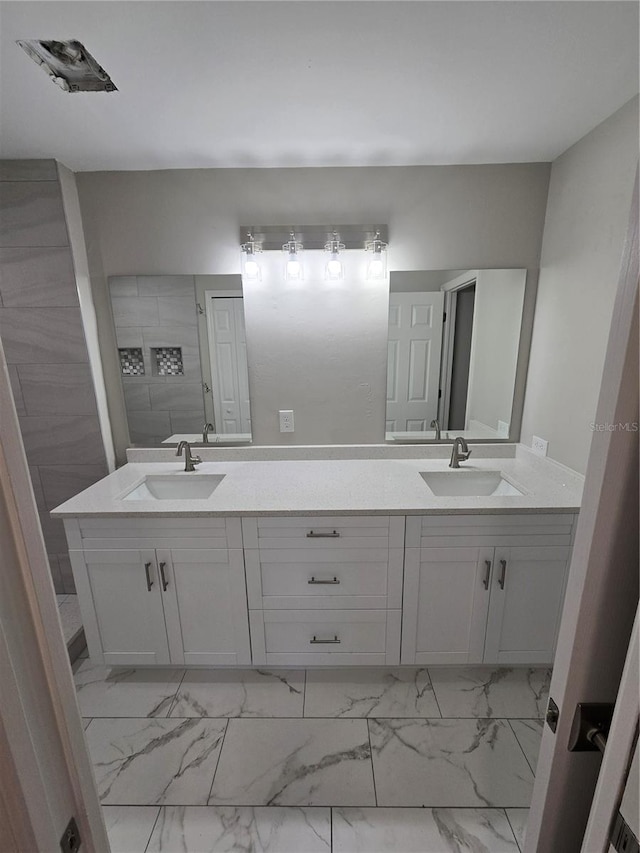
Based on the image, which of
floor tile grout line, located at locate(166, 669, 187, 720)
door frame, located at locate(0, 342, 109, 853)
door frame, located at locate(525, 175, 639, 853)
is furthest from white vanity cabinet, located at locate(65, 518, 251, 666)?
door frame, located at locate(525, 175, 639, 853)

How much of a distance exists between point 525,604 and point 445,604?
34cm

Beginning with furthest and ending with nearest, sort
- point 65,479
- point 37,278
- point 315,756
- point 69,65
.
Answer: point 65,479 < point 37,278 < point 315,756 < point 69,65

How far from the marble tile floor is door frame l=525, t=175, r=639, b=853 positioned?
0.72 metres

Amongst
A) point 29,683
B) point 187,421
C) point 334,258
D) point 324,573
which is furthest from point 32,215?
point 324,573

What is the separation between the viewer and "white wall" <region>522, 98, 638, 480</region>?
1.32m

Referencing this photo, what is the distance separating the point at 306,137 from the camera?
1.46 metres

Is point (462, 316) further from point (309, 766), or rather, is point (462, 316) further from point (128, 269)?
point (309, 766)

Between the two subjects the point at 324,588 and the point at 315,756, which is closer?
the point at 315,756

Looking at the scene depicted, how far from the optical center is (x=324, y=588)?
1513 mm

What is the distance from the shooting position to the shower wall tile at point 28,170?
160 cm

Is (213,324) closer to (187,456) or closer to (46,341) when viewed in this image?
(187,456)

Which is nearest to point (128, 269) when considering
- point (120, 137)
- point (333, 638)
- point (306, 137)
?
point (120, 137)

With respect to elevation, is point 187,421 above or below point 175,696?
above

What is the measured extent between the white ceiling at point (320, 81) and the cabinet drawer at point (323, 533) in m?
1.53
